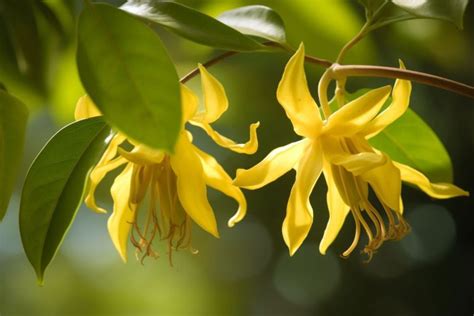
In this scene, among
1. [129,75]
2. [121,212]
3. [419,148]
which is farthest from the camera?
[419,148]

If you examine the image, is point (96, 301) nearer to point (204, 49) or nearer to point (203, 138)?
point (203, 138)

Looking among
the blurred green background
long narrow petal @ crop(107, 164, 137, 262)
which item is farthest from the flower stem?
the blurred green background

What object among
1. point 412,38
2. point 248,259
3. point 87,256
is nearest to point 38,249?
point 412,38

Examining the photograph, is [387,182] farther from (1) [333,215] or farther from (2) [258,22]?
(2) [258,22]

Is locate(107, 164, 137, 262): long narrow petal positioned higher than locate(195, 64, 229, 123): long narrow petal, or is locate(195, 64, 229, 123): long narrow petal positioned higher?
locate(195, 64, 229, 123): long narrow petal

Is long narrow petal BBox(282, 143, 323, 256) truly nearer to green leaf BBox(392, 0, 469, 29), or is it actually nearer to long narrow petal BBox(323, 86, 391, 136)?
long narrow petal BBox(323, 86, 391, 136)

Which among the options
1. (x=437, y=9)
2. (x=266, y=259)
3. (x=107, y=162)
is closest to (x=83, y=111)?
(x=107, y=162)

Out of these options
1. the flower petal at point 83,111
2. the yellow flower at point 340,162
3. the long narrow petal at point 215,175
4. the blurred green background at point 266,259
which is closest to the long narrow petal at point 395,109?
the yellow flower at point 340,162
